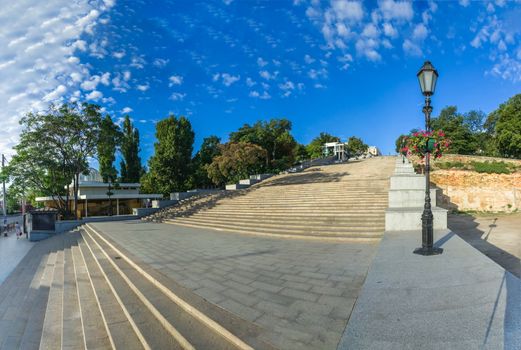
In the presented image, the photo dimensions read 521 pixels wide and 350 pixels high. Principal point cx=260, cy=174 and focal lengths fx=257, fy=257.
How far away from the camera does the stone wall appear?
58.7 ft

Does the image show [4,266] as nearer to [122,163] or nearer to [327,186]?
[327,186]

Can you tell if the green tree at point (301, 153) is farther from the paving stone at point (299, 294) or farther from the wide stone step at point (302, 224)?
the paving stone at point (299, 294)

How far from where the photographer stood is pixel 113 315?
410cm

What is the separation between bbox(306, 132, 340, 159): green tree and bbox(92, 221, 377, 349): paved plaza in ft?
167

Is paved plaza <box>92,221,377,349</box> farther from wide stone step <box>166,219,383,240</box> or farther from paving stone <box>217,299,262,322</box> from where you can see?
wide stone step <box>166,219,383,240</box>

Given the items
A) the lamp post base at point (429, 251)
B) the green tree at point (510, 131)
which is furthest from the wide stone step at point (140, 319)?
the green tree at point (510, 131)

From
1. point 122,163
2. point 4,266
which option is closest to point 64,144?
point 4,266

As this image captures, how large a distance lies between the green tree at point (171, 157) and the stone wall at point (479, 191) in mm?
23412

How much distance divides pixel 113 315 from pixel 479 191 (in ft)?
77.1

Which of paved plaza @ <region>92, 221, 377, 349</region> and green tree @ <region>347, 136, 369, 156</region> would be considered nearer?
paved plaza @ <region>92, 221, 377, 349</region>

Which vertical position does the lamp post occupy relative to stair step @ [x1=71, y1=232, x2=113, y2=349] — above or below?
above

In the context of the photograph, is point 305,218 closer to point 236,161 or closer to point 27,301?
point 27,301

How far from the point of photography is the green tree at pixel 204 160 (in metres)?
30.0

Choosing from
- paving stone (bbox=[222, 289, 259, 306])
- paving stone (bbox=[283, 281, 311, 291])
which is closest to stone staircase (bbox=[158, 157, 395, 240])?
paving stone (bbox=[283, 281, 311, 291])
